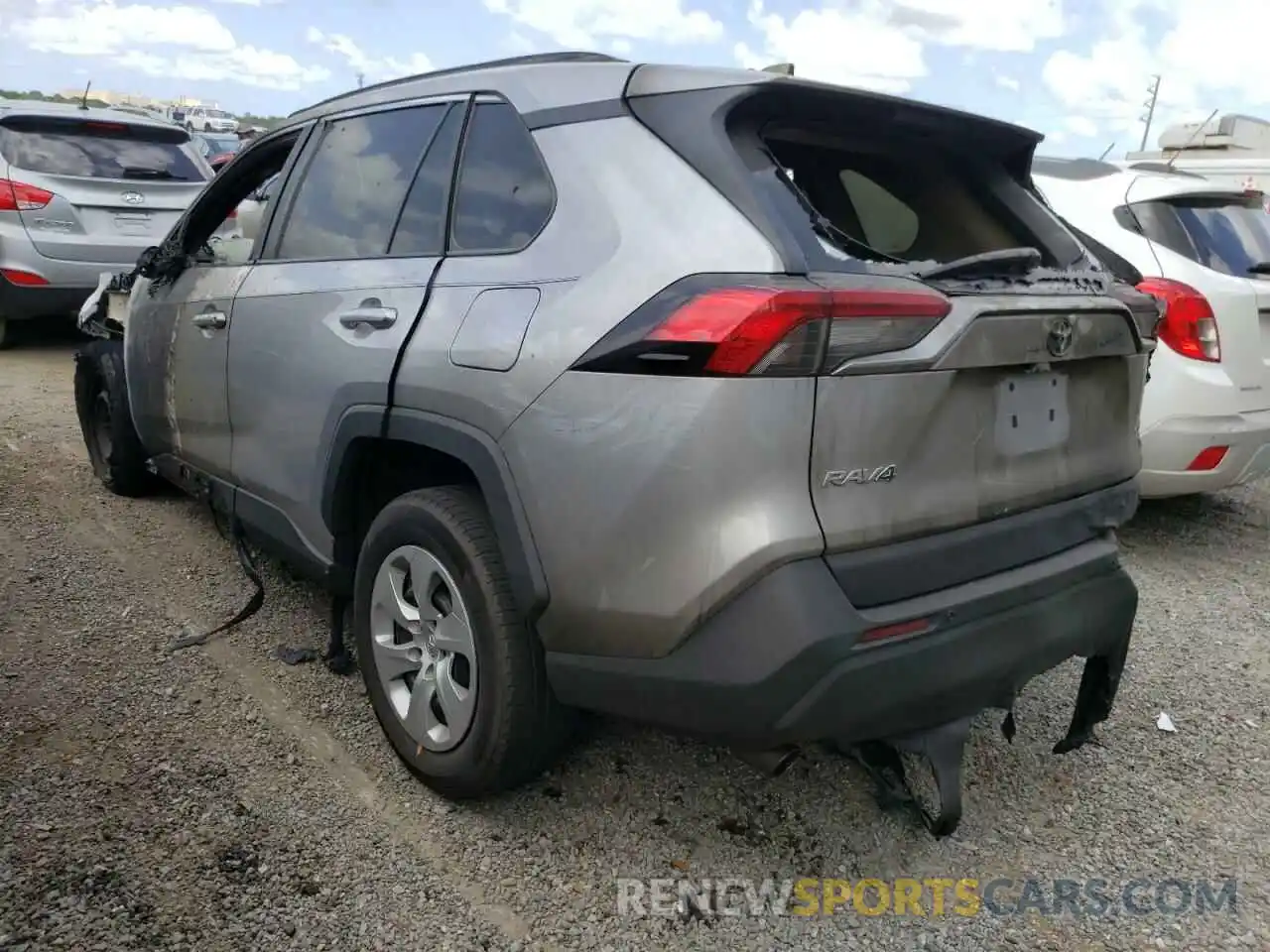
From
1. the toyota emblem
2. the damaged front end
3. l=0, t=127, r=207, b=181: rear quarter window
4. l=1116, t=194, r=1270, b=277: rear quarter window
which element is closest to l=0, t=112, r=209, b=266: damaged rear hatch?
l=0, t=127, r=207, b=181: rear quarter window

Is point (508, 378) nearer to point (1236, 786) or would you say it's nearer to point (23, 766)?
point (23, 766)

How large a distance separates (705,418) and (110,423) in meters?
3.88

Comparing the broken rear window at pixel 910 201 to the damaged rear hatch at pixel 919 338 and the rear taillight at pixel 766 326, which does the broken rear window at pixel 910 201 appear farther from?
the rear taillight at pixel 766 326

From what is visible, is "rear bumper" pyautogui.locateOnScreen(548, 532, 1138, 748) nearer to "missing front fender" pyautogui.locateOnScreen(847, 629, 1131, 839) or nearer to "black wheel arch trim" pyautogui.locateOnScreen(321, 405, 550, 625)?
"missing front fender" pyautogui.locateOnScreen(847, 629, 1131, 839)

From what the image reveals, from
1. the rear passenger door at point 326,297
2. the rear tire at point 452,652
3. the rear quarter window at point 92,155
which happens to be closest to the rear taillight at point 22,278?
the rear quarter window at point 92,155

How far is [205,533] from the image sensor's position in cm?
457

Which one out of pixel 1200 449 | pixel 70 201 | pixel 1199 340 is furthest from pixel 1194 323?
pixel 70 201

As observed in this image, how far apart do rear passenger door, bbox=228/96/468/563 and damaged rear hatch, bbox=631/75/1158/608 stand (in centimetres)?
82

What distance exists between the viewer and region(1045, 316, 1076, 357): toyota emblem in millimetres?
2265

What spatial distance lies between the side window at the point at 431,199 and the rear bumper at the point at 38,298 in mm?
6011

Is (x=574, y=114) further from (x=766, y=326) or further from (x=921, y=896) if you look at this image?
(x=921, y=896)

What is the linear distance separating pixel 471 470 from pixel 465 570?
23 centimetres

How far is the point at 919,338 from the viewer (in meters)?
2.03

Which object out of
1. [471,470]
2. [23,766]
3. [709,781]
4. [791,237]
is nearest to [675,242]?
[791,237]
